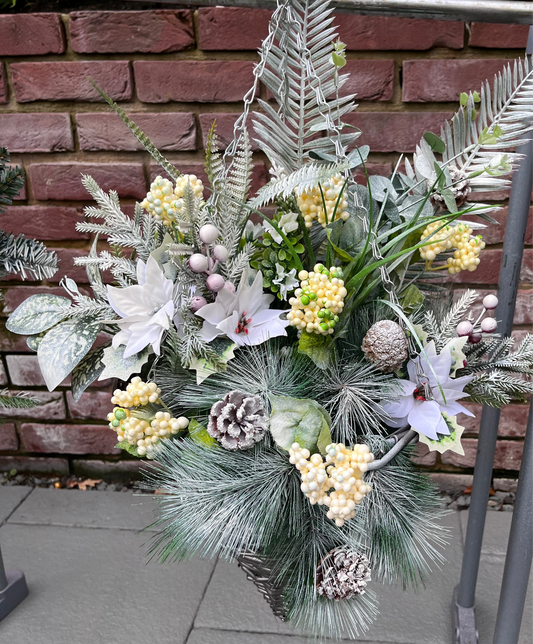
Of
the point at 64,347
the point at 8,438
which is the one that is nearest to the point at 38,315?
the point at 64,347

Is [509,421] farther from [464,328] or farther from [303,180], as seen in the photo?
[303,180]

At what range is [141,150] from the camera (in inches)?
58.3

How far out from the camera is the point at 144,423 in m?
0.64

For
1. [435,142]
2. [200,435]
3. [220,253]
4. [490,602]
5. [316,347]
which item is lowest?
[490,602]

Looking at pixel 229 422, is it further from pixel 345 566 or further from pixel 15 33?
pixel 15 33

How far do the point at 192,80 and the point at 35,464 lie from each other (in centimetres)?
131

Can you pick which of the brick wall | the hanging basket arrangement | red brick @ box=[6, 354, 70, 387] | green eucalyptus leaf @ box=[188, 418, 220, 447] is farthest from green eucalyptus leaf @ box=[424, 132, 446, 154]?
red brick @ box=[6, 354, 70, 387]

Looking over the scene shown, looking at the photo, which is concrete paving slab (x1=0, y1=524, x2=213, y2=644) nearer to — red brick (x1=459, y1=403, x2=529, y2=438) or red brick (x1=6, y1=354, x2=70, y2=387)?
red brick (x1=6, y1=354, x2=70, y2=387)

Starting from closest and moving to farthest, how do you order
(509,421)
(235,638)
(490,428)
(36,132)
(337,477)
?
(337,477) < (490,428) < (235,638) < (36,132) < (509,421)

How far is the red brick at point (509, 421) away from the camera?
1571 millimetres

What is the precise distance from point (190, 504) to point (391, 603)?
38.6 inches

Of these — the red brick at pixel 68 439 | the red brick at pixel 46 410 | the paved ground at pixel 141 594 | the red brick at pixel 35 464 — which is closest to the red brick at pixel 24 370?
the red brick at pixel 46 410

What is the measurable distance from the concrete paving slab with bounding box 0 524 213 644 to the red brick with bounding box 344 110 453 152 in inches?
48.0

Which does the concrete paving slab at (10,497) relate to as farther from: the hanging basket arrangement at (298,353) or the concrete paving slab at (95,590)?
the hanging basket arrangement at (298,353)
